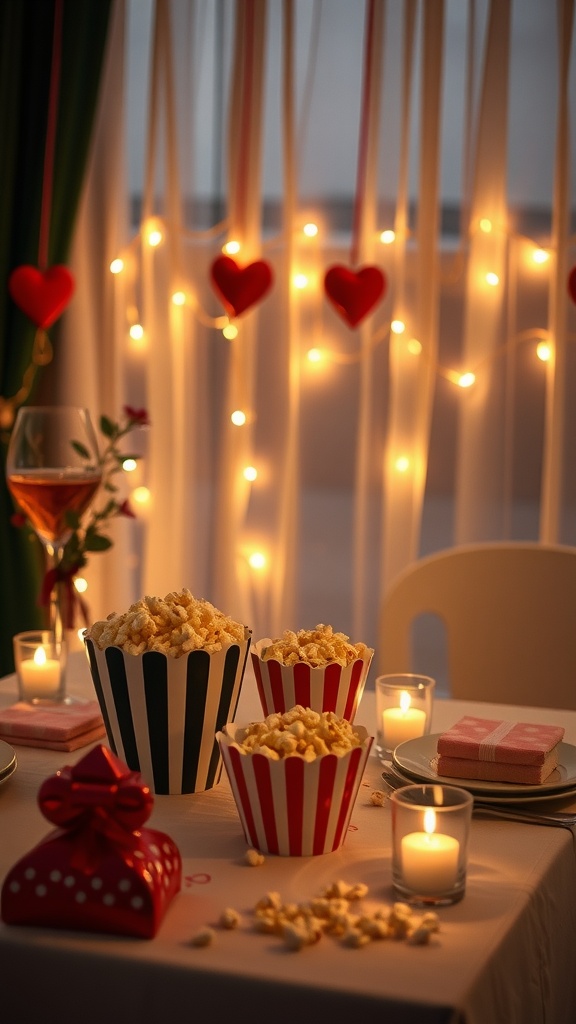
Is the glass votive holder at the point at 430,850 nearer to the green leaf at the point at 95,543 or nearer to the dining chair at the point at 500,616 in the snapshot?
the green leaf at the point at 95,543

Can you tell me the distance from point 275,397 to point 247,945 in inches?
72.3

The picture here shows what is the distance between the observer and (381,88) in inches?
90.8

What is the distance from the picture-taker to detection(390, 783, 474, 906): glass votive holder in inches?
30.5

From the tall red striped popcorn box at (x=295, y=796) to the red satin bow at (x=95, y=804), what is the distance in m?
0.10

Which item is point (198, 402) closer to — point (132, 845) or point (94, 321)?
point (94, 321)

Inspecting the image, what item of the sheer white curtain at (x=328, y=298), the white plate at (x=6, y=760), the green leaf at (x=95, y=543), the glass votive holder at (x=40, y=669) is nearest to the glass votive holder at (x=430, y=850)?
the white plate at (x=6, y=760)

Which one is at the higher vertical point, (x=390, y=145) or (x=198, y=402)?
(x=390, y=145)

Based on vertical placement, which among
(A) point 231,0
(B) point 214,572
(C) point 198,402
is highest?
(A) point 231,0

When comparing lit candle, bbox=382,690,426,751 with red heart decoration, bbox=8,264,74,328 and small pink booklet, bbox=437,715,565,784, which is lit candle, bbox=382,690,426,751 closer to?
small pink booklet, bbox=437,715,565,784

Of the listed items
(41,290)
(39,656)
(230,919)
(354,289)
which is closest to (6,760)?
(39,656)

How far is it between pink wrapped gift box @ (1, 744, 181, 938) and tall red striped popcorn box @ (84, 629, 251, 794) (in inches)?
7.9

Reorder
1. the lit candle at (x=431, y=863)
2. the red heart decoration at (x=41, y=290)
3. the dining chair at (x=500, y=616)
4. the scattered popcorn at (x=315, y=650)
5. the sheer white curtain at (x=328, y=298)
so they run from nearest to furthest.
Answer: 1. the lit candle at (x=431, y=863)
2. the scattered popcorn at (x=315, y=650)
3. the dining chair at (x=500, y=616)
4. the sheer white curtain at (x=328, y=298)
5. the red heart decoration at (x=41, y=290)

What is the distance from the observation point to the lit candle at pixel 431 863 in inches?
30.5

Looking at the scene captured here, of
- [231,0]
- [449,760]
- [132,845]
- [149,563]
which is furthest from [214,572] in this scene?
[132,845]
